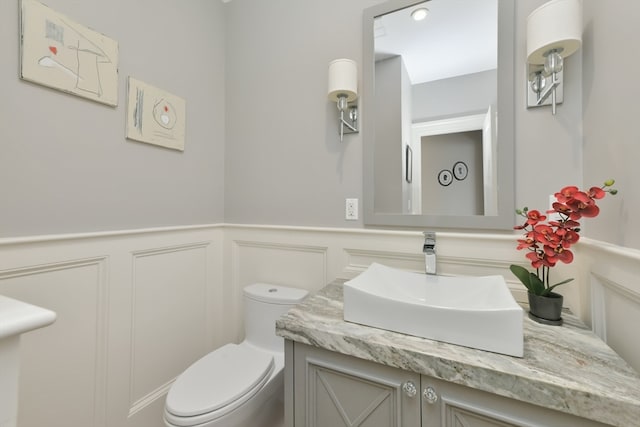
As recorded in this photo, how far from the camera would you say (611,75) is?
2.73ft

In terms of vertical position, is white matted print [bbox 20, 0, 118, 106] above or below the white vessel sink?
above

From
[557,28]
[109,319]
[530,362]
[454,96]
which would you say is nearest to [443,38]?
[454,96]

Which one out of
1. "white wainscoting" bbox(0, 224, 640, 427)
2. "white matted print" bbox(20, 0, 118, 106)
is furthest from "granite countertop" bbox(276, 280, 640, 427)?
"white matted print" bbox(20, 0, 118, 106)

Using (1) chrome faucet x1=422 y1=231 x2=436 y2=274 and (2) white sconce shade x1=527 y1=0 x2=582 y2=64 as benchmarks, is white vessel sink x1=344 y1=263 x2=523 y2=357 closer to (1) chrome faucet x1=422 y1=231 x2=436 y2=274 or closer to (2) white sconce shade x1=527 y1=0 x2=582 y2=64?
(1) chrome faucet x1=422 y1=231 x2=436 y2=274

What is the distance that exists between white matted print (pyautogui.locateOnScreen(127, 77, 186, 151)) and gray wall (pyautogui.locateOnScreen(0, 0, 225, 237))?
0.11 feet

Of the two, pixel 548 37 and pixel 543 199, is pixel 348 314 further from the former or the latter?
pixel 548 37

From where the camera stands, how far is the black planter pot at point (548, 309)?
86cm

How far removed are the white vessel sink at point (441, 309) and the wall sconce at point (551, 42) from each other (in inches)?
30.1

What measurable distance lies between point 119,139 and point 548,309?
72.0 inches

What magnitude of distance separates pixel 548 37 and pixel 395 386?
1.26m

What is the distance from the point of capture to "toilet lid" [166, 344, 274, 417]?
97cm

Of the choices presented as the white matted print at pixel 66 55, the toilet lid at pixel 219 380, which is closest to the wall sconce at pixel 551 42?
the toilet lid at pixel 219 380

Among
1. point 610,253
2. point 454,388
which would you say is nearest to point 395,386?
point 454,388

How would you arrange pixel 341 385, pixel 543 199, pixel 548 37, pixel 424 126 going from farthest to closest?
1. pixel 424 126
2. pixel 543 199
3. pixel 548 37
4. pixel 341 385
